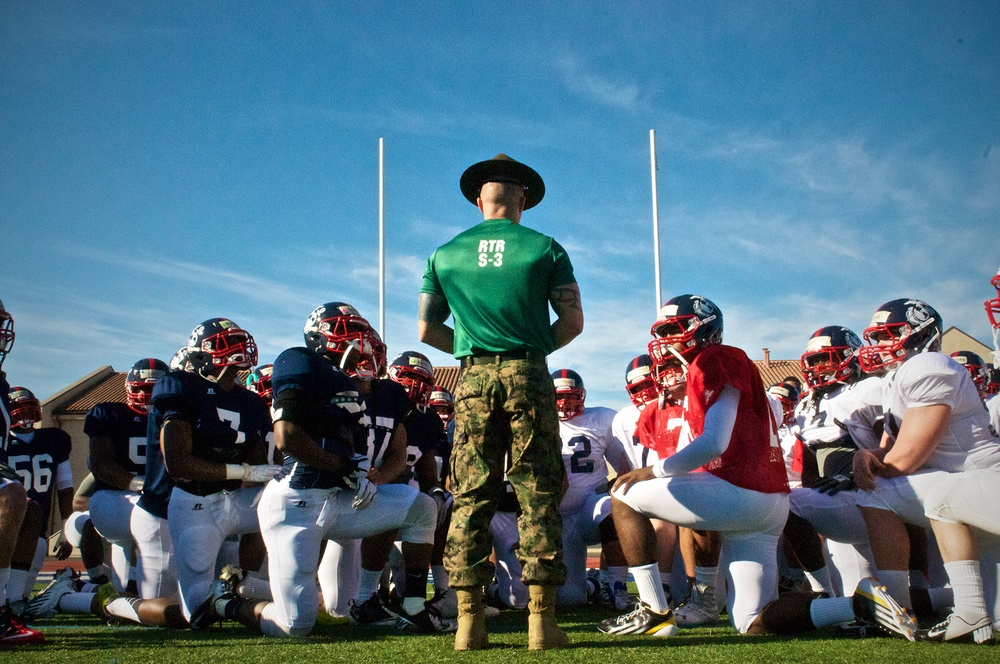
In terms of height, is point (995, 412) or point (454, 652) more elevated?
point (995, 412)

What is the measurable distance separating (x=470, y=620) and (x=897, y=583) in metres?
2.35

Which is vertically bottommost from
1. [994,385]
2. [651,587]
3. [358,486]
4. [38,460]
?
[651,587]

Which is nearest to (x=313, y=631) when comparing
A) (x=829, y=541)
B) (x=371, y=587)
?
(x=371, y=587)

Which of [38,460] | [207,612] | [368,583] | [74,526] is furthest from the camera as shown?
[74,526]

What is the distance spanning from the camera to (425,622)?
16.4ft

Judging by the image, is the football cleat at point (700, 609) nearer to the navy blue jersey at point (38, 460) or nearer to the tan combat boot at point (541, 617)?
the tan combat boot at point (541, 617)

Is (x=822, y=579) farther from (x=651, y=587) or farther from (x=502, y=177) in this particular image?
(x=502, y=177)

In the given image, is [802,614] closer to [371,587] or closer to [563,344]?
[563,344]

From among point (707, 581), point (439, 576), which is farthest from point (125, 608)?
point (707, 581)

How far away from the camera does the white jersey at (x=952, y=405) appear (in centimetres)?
440

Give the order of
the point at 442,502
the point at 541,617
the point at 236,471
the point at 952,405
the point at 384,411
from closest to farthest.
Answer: the point at 541,617, the point at 952,405, the point at 236,471, the point at 384,411, the point at 442,502

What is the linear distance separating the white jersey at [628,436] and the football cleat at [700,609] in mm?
2031

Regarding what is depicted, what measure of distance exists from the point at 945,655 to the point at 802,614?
0.80 m

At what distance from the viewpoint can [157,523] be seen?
5.83m
